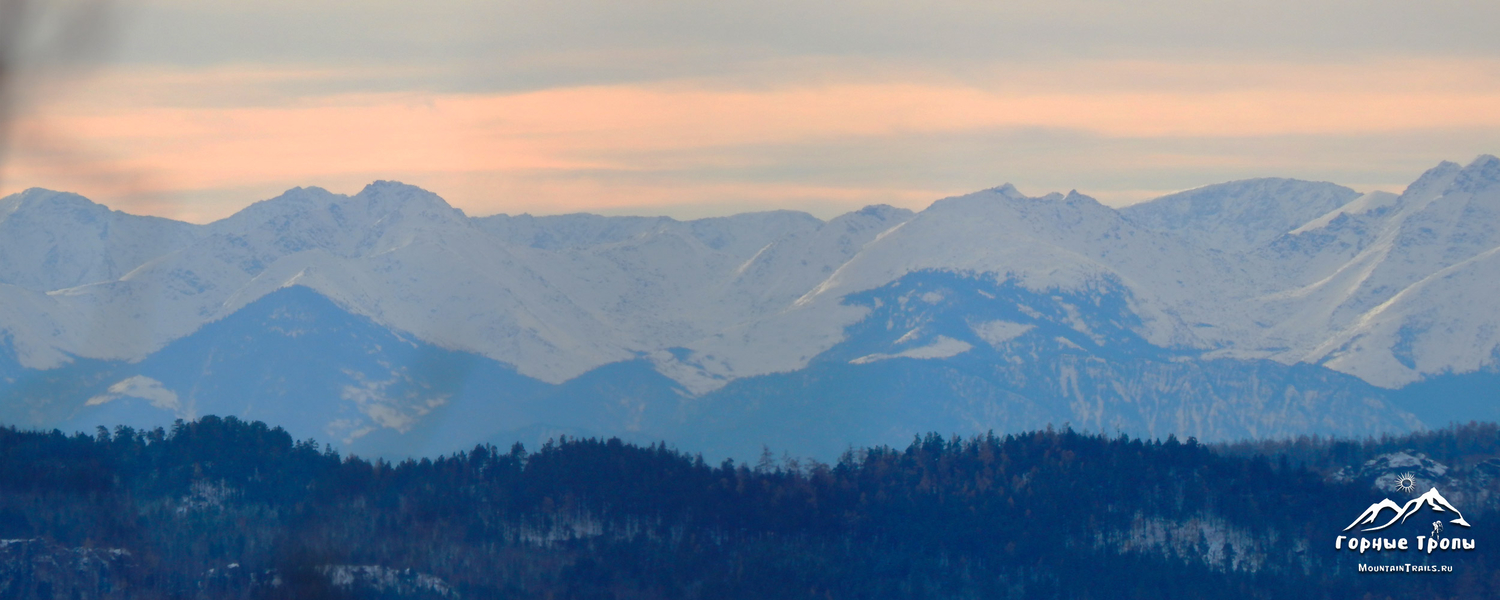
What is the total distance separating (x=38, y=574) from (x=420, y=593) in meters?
35.3

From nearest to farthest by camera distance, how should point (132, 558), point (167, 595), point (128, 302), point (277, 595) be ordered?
point (128, 302)
point (277, 595)
point (167, 595)
point (132, 558)

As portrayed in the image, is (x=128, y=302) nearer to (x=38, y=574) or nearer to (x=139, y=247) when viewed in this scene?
(x=139, y=247)

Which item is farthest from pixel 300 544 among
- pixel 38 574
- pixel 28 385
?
pixel 28 385

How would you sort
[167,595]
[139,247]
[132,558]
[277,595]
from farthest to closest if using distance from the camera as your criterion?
[132,558], [167,595], [277,595], [139,247]

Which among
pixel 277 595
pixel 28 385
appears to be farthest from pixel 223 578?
pixel 28 385

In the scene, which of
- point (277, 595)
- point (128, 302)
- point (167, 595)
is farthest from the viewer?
point (167, 595)

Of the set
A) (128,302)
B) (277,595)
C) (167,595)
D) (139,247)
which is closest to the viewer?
(128,302)

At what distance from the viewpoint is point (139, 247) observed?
20875 millimetres

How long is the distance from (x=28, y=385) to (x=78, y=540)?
18474 centimetres

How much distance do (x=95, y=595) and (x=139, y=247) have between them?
587ft

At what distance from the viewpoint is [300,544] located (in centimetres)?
19900

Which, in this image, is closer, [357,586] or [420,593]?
[357,586]

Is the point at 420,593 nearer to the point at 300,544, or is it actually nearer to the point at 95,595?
the point at 300,544

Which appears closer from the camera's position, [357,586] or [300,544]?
[357,586]
